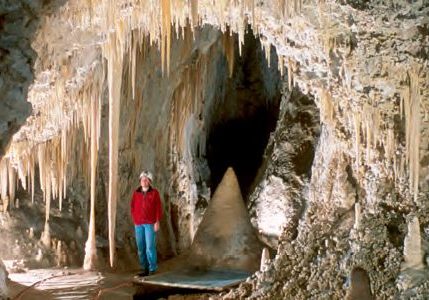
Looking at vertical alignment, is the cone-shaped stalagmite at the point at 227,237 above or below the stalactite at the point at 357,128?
below

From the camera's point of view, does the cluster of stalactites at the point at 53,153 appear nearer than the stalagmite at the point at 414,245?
No

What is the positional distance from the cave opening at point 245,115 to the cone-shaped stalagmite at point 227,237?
4574 millimetres

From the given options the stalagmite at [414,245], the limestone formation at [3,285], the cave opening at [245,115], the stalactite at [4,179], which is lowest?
the limestone formation at [3,285]

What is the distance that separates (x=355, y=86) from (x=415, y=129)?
2.58 ft

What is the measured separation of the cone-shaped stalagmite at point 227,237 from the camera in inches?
351

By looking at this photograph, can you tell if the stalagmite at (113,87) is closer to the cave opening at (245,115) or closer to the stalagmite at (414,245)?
the stalagmite at (414,245)

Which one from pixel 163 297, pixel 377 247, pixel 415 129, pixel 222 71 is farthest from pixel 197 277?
pixel 222 71

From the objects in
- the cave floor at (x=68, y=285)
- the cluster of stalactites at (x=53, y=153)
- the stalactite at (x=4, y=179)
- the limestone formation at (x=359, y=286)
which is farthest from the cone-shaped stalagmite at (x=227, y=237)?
the stalactite at (x=4, y=179)

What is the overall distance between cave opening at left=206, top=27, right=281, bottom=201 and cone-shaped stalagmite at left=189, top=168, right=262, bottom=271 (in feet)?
15.0

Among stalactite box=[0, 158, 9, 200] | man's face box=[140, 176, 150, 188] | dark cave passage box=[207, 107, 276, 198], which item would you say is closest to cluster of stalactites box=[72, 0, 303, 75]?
man's face box=[140, 176, 150, 188]

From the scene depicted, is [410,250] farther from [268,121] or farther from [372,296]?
[268,121]

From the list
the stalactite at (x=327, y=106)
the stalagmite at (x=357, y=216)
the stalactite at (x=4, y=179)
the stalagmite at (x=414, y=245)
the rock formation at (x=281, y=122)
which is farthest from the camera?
the stalactite at (x=4, y=179)

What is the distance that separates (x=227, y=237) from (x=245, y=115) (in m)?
5.80

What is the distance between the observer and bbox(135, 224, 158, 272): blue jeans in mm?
8523
